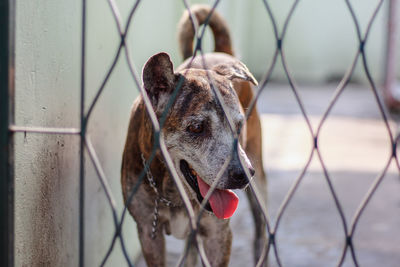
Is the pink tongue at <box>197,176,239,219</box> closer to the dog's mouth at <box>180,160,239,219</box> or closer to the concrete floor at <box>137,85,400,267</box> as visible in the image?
the dog's mouth at <box>180,160,239,219</box>

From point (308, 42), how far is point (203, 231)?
12049 mm

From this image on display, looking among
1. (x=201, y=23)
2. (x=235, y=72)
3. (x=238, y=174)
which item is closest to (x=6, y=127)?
(x=238, y=174)

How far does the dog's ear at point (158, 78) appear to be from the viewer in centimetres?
189

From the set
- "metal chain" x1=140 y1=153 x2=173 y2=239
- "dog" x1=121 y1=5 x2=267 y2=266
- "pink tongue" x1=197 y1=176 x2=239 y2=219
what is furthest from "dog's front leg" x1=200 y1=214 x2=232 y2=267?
"pink tongue" x1=197 y1=176 x2=239 y2=219

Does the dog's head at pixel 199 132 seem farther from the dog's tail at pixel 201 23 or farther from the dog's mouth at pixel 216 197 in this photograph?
the dog's tail at pixel 201 23

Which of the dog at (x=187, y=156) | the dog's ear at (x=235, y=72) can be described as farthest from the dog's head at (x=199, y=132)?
the dog's ear at (x=235, y=72)

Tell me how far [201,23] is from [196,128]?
1.40 m

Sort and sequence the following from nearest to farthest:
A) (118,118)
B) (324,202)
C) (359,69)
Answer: (118,118)
(324,202)
(359,69)

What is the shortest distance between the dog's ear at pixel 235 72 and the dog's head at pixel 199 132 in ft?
0.35

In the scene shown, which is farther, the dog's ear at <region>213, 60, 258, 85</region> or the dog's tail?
the dog's tail

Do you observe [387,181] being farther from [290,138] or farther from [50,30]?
[50,30]

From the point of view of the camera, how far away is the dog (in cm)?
201

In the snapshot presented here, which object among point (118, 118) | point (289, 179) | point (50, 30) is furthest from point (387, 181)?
point (50, 30)

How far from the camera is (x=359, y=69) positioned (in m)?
13.6
